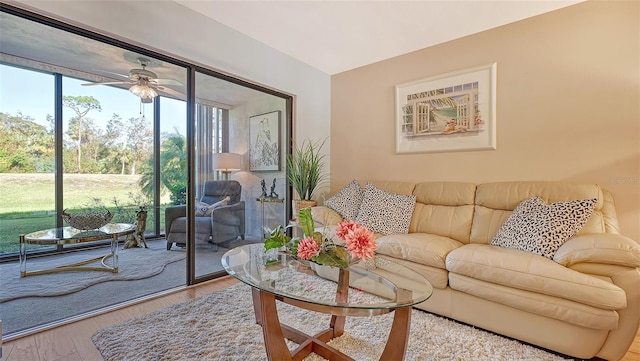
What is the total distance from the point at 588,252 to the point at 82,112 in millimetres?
4305

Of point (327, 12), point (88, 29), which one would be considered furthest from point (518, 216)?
point (88, 29)

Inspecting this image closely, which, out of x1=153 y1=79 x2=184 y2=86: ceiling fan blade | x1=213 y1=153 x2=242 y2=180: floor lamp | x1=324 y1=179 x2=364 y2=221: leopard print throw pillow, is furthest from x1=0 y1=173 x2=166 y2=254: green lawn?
x1=324 y1=179 x2=364 y2=221: leopard print throw pillow

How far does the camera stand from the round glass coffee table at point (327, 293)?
128cm

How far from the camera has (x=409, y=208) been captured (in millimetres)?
2799

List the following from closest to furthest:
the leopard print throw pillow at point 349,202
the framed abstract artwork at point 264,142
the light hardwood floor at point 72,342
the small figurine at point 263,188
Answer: the light hardwood floor at point 72,342
the leopard print throw pillow at point 349,202
the framed abstract artwork at point 264,142
the small figurine at point 263,188

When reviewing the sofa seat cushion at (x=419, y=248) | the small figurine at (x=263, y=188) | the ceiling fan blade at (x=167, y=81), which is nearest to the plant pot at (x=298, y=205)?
the small figurine at (x=263, y=188)

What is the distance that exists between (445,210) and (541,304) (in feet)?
3.86

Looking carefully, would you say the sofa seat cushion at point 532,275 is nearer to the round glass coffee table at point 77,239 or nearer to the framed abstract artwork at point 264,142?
the framed abstract artwork at point 264,142

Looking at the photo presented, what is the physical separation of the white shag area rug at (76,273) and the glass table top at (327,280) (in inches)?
60.3

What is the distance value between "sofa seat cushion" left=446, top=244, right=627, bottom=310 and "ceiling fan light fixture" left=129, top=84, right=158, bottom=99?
124 inches

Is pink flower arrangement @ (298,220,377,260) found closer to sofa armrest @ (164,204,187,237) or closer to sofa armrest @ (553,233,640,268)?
sofa armrest @ (553,233,640,268)

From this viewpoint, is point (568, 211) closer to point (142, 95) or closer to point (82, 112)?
point (142, 95)

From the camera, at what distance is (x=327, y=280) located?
1.56 m

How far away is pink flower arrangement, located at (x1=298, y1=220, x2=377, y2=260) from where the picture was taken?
55.7 inches
